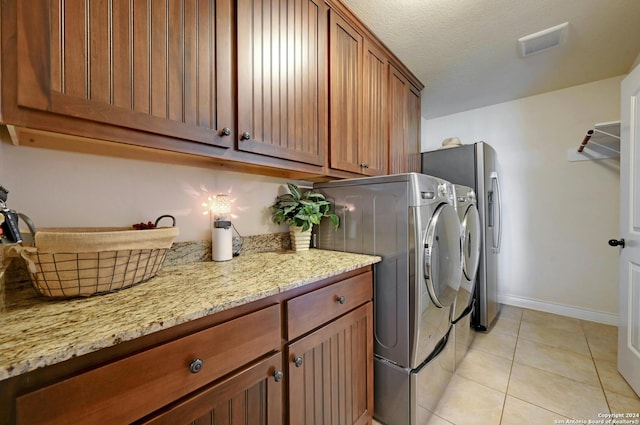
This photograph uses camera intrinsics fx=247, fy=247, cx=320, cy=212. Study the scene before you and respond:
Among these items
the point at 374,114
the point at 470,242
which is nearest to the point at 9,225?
the point at 374,114

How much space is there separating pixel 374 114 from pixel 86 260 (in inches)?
72.5

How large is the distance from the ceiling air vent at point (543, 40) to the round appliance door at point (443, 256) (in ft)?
4.86

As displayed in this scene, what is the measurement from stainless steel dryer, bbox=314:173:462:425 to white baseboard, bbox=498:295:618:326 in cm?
212

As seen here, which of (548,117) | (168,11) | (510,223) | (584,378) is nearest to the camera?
(168,11)

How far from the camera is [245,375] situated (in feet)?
2.53

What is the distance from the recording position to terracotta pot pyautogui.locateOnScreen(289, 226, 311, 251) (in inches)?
62.4

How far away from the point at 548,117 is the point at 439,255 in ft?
8.83

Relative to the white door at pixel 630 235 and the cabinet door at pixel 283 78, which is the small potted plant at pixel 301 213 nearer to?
the cabinet door at pixel 283 78

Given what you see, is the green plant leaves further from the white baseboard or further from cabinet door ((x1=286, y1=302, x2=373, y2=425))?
the white baseboard

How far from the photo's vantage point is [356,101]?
1715 mm

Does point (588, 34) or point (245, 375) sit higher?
point (588, 34)

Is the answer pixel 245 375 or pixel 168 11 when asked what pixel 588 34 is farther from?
pixel 245 375

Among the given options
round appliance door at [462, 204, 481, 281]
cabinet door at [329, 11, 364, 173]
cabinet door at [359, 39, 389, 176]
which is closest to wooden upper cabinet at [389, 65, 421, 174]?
cabinet door at [359, 39, 389, 176]

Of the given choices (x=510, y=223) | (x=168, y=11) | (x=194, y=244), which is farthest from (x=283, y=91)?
(x=510, y=223)
